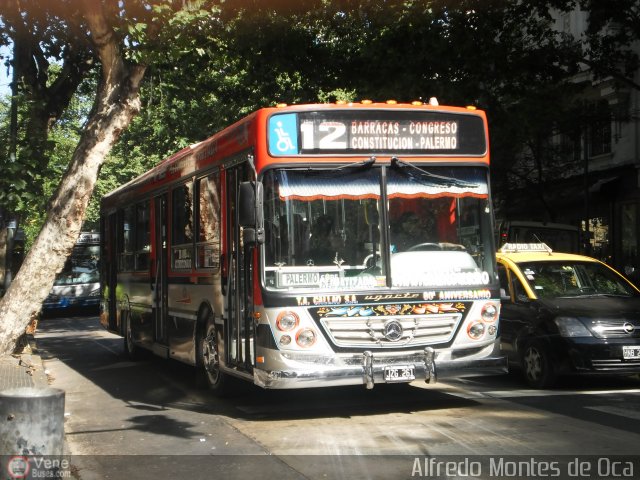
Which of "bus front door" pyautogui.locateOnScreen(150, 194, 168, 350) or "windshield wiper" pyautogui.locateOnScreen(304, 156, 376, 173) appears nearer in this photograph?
"windshield wiper" pyautogui.locateOnScreen(304, 156, 376, 173)

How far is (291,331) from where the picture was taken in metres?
8.14

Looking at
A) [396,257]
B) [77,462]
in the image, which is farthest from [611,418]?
[77,462]

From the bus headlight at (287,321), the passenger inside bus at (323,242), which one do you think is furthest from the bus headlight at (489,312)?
the bus headlight at (287,321)

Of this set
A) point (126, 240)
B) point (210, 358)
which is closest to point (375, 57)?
point (126, 240)

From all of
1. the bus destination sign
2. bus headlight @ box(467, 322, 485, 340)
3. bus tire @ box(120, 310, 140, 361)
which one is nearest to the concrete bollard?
the bus destination sign

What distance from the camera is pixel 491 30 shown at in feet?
59.0

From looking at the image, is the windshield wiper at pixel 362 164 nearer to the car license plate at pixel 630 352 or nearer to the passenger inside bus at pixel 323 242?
the passenger inside bus at pixel 323 242

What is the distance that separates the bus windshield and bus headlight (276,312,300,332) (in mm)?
286

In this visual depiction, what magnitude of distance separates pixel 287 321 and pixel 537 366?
12.7 ft

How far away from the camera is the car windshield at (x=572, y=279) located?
11.1 metres

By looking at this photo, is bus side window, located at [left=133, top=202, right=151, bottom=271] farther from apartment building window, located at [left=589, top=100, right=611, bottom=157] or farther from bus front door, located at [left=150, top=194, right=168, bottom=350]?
apartment building window, located at [left=589, top=100, right=611, bottom=157]

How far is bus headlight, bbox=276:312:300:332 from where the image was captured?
814cm

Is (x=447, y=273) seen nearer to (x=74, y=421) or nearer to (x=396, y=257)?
(x=396, y=257)

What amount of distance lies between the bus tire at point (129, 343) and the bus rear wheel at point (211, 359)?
4.27m
